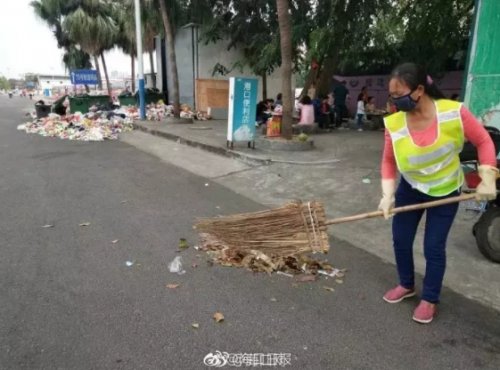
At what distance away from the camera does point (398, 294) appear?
3.06 meters

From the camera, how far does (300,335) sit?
8.71 ft

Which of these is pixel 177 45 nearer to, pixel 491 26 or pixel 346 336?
pixel 491 26

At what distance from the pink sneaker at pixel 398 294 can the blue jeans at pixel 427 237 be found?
37 millimetres

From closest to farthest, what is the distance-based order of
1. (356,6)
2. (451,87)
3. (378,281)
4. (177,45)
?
(378,281) < (356,6) < (451,87) < (177,45)

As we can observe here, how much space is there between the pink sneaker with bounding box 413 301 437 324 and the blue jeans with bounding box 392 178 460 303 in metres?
0.04

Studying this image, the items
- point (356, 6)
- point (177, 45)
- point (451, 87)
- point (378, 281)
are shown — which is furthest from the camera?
point (177, 45)

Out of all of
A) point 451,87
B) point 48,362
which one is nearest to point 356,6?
point 451,87

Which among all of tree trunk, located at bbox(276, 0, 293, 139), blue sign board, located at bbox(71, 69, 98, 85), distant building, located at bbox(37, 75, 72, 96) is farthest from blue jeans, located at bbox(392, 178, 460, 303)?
distant building, located at bbox(37, 75, 72, 96)

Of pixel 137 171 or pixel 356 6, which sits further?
pixel 356 6

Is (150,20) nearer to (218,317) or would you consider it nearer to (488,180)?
(218,317)

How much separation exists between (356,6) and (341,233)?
8382 millimetres

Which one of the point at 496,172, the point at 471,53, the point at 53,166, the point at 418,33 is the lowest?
the point at 53,166

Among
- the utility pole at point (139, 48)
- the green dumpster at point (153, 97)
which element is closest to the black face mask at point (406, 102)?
the utility pole at point (139, 48)

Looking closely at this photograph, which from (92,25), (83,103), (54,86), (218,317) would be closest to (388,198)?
(218,317)
